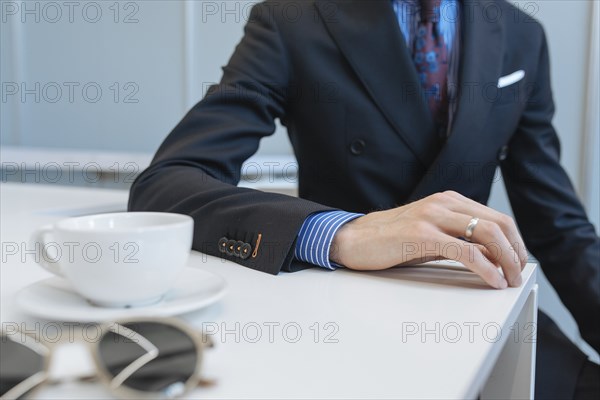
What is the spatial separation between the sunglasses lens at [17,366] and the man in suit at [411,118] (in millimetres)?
564

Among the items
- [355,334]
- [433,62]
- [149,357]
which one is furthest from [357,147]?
[149,357]

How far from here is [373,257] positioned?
27.0 inches

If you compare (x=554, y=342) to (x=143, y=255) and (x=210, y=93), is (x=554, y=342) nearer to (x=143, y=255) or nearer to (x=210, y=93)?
(x=210, y=93)

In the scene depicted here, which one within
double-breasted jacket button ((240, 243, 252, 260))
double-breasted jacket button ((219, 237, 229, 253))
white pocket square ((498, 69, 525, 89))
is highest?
white pocket square ((498, 69, 525, 89))

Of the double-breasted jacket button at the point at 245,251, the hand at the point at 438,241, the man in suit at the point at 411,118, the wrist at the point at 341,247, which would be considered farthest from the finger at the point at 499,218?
the man in suit at the point at 411,118

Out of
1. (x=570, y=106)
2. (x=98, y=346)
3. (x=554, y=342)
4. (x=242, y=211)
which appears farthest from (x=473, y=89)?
(x=98, y=346)

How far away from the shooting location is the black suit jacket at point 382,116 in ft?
3.58

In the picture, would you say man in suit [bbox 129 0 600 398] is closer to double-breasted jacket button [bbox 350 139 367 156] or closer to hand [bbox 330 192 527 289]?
double-breasted jacket button [bbox 350 139 367 156]

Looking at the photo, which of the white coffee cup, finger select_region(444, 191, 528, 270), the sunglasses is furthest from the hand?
the sunglasses

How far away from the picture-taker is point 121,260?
1.56 feet

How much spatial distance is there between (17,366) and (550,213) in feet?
3.37

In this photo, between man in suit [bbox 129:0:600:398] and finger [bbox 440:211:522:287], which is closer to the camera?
finger [bbox 440:211:522:287]

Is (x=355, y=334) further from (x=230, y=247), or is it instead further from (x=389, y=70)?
(x=389, y=70)

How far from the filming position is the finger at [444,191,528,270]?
2.22 ft
